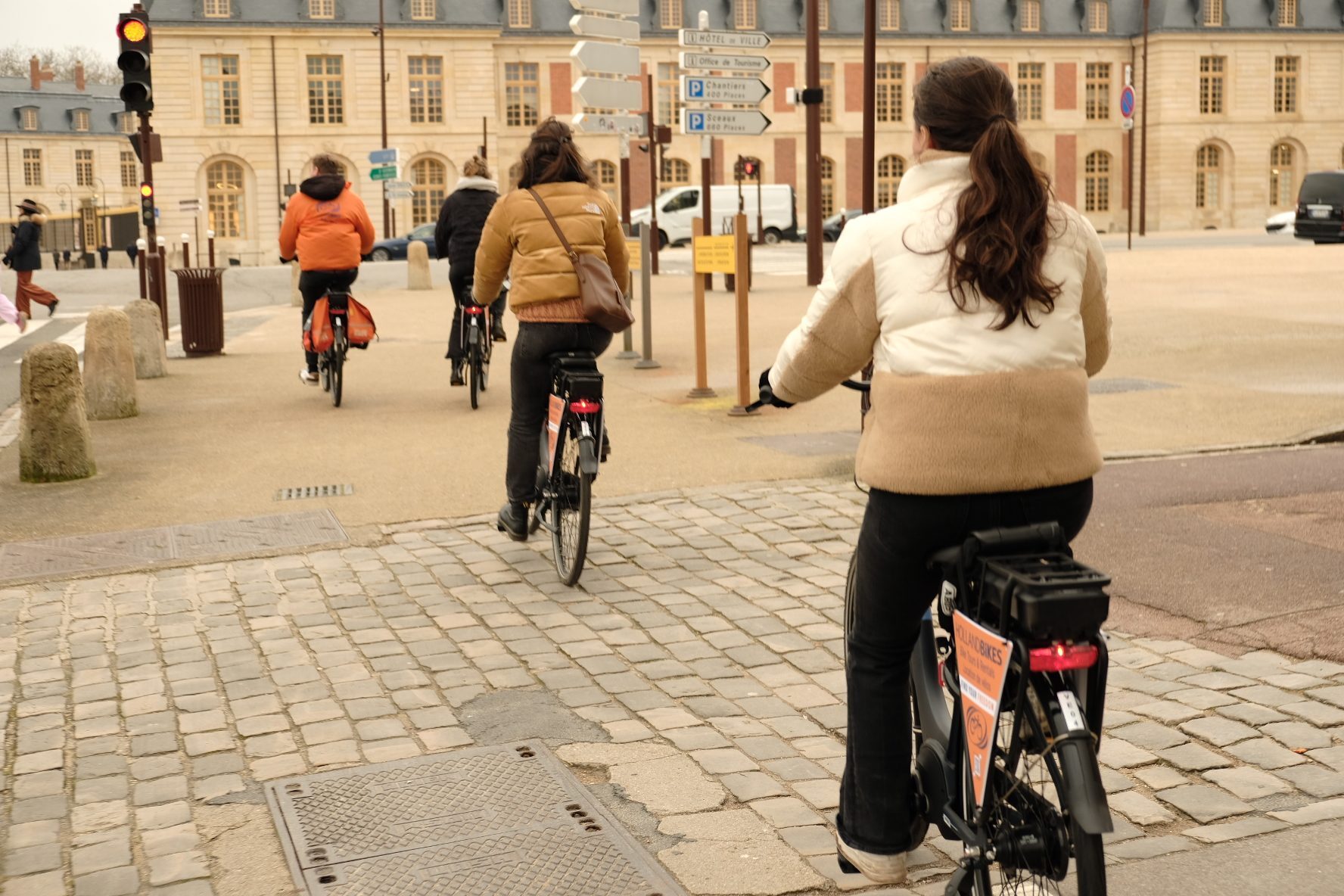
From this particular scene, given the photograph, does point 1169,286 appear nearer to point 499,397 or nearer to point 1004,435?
point 499,397

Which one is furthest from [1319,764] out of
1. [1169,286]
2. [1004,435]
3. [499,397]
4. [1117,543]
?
[1169,286]

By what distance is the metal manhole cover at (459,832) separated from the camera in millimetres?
3646

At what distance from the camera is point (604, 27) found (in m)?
13.4

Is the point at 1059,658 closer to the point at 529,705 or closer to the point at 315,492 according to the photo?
the point at 529,705

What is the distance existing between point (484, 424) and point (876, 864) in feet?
26.5

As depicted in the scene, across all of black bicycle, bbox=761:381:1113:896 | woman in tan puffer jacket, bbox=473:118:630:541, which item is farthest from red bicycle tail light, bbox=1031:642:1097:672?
woman in tan puffer jacket, bbox=473:118:630:541

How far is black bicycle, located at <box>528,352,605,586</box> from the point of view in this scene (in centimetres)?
638

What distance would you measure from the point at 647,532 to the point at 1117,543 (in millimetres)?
2092

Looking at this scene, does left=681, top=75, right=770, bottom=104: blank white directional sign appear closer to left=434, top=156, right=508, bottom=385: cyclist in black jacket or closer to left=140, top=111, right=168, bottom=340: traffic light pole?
left=434, top=156, right=508, bottom=385: cyclist in black jacket

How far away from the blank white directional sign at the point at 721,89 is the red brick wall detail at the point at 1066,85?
64.0 m

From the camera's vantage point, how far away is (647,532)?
7.52 metres

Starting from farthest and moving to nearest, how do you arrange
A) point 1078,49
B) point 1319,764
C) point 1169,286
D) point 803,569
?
point 1078,49
point 1169,286
point 803,569
point 1319,764

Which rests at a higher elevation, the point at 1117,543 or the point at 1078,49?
the point at 1078,49

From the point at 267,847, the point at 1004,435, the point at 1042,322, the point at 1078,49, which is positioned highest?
the point at 1078,49
